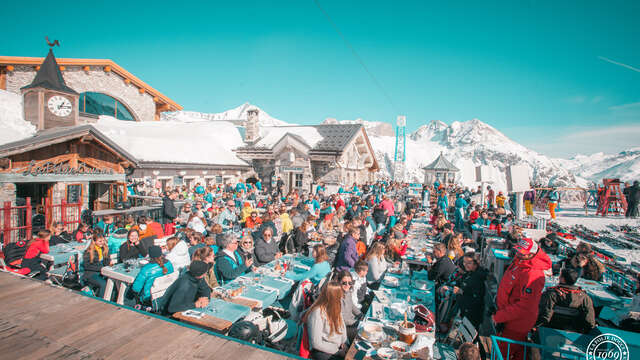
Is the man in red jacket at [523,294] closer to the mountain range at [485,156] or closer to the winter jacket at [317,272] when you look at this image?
the winter jacket at [317,272]

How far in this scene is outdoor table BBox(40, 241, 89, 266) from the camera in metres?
6.41

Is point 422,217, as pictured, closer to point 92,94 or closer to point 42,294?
point 42,294

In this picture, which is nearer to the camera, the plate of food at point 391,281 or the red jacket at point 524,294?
the red jacket at point 524,294

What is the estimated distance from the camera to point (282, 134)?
945 inches

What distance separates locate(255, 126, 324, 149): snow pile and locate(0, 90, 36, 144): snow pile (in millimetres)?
12647

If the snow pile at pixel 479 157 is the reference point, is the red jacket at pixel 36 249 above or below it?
below

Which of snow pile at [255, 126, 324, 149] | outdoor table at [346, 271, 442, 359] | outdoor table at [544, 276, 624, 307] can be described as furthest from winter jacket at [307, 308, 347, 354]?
snow pile at [255, 126, 324, 149]

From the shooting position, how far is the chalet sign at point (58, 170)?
33.4 feet

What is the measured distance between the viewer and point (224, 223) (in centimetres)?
1055

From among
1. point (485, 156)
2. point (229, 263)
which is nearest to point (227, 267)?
point (229, 263)

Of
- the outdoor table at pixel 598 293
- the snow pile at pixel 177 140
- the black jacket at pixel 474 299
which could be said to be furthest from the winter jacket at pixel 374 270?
the snow pile at pixel 177 140

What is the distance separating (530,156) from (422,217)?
236 feet

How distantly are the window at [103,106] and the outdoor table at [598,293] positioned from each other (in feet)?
86.7

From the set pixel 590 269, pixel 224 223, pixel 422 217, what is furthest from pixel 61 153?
pixel 590 269
